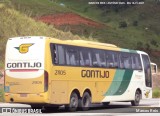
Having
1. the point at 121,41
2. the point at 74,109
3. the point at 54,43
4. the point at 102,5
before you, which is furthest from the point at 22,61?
the point at 102,5

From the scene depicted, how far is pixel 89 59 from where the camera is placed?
27125 millimetres

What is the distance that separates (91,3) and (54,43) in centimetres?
10634

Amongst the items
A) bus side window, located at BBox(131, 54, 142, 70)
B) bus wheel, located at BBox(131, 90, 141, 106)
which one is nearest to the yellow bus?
bus side window, located at BBox(131, 54, 142, 70)

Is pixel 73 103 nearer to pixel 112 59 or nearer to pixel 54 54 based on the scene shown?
pixel 54 54

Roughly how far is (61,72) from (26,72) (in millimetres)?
1641

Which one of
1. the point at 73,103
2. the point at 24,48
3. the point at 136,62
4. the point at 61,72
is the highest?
the point at 24,48

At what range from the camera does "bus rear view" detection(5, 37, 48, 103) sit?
2370 cm

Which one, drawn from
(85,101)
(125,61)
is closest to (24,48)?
(85,101)

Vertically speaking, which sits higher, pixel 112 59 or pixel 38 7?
pixel 38 7

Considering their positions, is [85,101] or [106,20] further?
[106,20]

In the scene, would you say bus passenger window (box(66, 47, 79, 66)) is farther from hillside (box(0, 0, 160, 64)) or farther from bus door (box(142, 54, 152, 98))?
hillside (box(0, 0, 160, 64))

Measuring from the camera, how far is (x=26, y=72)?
24031 millimetres

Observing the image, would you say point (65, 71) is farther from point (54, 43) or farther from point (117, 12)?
point (117, 12)

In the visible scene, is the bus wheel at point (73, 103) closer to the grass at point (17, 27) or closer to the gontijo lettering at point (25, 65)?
the gontijo lettering at point (25, 65)
